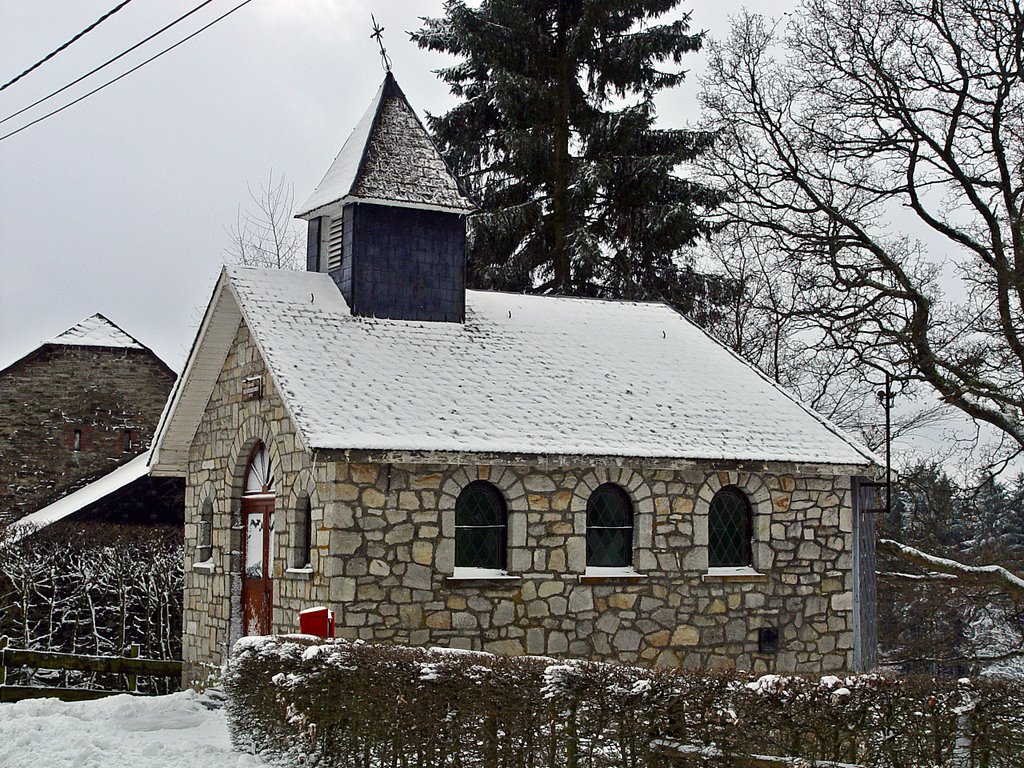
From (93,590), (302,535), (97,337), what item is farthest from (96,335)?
(302,535)

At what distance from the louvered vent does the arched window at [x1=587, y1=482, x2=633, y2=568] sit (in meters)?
5.05

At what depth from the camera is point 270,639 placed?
11.4 meters

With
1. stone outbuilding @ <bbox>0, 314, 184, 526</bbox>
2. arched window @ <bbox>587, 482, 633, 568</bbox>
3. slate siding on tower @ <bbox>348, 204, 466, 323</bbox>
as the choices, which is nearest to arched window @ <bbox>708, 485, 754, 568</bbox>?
arched window @ <bbox>587, 482, 633, 568</bbox>

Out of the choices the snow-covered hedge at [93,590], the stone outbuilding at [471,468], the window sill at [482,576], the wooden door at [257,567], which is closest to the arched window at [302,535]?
the stone outbuilding at [471,468]

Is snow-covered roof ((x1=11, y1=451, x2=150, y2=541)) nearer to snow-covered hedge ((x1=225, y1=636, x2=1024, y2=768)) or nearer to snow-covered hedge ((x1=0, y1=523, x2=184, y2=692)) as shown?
snow-covered hedge ((x1=0, y1=523, x2=184, y2=692))

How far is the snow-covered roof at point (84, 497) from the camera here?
75.5 ft

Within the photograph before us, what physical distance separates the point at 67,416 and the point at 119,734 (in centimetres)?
1846

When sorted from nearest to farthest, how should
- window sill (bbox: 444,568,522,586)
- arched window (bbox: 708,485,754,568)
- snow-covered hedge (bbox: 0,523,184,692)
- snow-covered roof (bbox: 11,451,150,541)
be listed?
window sill (bbox: 444,568,522,586), arched window (bbox: 708,485,754,568), snow-covered hedge (bbox: 0,523,184,692), snow-covered roof (bbox: 11,451,150,541)

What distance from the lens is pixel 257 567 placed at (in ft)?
53.7

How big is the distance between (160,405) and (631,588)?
17713 millimetres

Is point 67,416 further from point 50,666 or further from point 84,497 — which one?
point 50,666

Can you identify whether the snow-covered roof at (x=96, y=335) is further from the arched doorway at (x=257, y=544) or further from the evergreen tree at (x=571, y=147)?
the arched doorway at (x=257, y=544)

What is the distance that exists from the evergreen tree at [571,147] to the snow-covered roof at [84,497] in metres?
8.70

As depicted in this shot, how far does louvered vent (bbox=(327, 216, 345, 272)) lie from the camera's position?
1767cm
